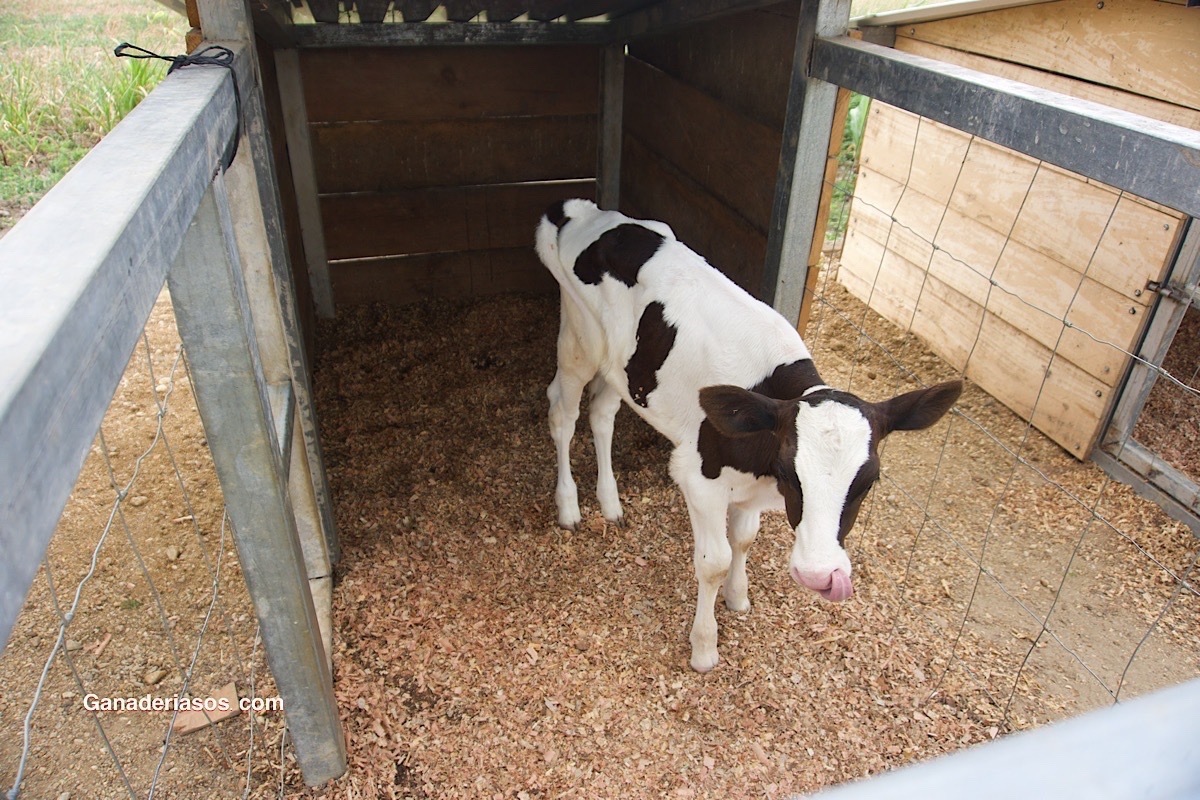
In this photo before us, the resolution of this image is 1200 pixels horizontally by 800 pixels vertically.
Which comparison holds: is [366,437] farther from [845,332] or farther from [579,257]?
[845,332]

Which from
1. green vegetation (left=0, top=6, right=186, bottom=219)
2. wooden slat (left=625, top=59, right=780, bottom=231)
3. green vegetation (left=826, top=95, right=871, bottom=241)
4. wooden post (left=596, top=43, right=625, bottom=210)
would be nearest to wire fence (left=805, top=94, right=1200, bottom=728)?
green vegetation (left=826, top=95, right=871, bottom=241)

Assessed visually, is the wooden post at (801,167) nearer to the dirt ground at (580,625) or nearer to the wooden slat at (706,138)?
the wooden slat at (706,138)

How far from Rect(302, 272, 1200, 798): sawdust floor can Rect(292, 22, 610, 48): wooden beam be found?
1.96 metres

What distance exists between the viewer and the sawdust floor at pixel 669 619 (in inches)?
110

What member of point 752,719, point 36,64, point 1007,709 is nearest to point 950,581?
point 1007,709

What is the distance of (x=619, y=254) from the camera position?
336cm

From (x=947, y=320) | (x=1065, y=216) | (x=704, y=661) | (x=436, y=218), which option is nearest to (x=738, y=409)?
(x=704, y=661)

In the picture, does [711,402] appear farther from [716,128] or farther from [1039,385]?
[1039,385]

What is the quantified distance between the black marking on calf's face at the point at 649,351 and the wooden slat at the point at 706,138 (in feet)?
2.62

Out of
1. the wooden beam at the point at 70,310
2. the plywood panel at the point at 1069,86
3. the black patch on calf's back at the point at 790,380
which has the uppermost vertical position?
the wooden beam at the point at 70,310

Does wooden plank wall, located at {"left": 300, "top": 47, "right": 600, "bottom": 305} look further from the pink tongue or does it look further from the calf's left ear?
the pink tongue

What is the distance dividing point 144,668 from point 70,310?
8.55 feet

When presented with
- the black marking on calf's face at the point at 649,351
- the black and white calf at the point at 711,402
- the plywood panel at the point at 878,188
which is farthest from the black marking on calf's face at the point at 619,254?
the plywood panel at the point at 878,188

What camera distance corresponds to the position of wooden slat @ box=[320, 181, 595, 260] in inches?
217
